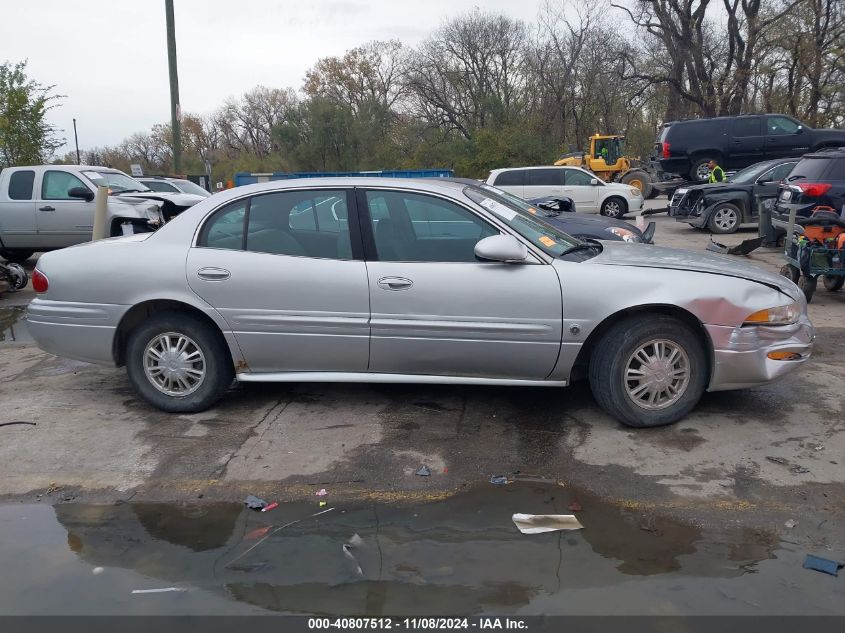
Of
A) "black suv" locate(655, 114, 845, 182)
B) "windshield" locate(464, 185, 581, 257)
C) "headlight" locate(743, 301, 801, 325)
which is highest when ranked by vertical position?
"black suv" locate(655, 114, 845, 182)

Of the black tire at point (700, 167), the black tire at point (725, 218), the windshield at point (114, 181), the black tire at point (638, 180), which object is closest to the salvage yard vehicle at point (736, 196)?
the black tire at point (725, 218)

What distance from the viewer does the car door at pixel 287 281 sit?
483 cm

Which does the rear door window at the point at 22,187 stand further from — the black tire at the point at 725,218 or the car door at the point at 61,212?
the black tire at the point at 725,218

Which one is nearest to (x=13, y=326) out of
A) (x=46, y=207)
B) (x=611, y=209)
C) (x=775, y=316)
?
(x=46, y=207)

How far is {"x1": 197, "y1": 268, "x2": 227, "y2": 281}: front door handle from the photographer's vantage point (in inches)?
194

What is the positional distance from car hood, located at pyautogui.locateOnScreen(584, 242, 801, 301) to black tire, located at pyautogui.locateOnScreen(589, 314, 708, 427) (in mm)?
371

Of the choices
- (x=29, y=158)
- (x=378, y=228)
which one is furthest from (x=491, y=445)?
(x=29, y=158)

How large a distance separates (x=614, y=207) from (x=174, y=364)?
15.9 meters

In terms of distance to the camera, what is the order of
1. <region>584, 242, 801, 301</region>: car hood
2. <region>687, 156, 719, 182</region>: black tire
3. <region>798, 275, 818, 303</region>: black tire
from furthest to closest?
1. <region>687, 156, 719, 182</region>: black tire
2. <region>798, 275, 818, 303</region>: black tire
3. <region>584, 242, 801, 301</region>: car hood

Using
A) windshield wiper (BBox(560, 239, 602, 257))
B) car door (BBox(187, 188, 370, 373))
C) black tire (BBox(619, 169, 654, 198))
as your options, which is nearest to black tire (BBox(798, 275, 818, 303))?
windshield wiper (BBox(560, 239, 602, 257))

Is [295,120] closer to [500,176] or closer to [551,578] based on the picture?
[500,176]

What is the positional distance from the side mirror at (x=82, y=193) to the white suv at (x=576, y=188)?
393 inches

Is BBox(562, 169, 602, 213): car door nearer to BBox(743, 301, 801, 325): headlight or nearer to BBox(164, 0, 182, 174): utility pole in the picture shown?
BBox(164, 0, 182, 174): utility pole

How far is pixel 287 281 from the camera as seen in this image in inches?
191
